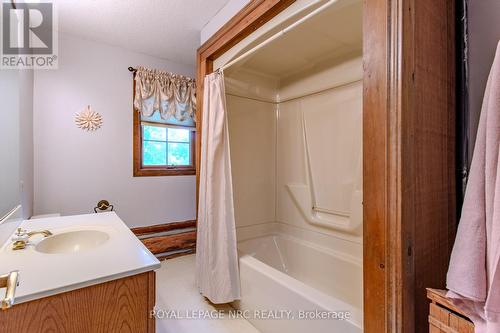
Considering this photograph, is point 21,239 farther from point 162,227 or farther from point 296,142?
point 296,142

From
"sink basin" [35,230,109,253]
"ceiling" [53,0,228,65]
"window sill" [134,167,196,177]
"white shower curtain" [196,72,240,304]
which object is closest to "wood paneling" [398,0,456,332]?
"white shower curtain" [196,72,240,304]

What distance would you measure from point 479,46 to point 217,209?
1.78 m

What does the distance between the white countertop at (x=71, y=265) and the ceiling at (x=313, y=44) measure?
1.44 metres

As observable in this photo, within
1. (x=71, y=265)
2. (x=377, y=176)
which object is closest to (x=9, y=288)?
(x=71, y=265)

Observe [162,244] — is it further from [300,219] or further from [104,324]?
[104,324]

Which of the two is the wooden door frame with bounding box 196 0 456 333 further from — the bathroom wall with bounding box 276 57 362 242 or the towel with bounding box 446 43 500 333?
the bathroom wall with bounding box 276 57 362 242

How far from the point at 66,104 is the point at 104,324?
2424mm

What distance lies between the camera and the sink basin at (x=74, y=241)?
4.17 ft

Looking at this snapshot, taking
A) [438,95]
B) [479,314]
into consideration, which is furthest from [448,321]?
[438,95]

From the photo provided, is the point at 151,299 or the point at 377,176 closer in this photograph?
the point at 377,176

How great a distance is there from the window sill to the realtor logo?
1.36 meters

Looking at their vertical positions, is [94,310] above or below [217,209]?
below

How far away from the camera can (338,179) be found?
2.21m

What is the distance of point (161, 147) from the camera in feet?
10.0
